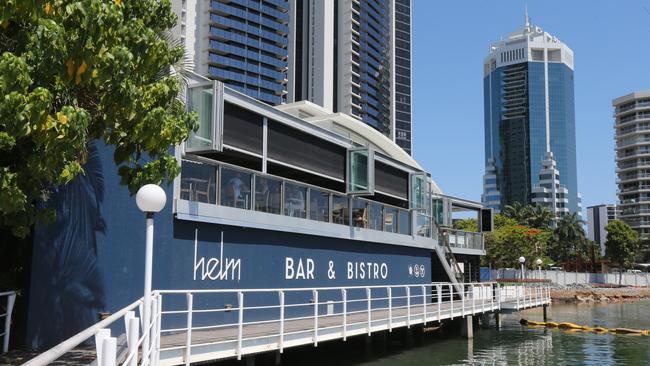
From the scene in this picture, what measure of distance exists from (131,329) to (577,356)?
59.8 ft

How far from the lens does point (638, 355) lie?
22.3 m

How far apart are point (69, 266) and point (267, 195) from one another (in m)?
5.93

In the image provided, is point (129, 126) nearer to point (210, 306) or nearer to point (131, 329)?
point (131, 329)

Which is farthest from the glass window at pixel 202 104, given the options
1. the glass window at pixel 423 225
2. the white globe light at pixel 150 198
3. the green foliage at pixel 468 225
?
the green foliage at pixel 468 225

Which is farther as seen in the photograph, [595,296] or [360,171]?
[595,296]

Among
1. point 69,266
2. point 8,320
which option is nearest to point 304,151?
point 69,266

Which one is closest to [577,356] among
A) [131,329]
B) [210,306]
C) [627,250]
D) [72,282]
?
[210,306]

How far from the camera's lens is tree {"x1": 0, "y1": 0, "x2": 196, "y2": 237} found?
25.1 feet

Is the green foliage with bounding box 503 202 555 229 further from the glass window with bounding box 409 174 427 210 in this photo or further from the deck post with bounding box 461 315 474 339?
the deck post with bounding box 461 315 474 339

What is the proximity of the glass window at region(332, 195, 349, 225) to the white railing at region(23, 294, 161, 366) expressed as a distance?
869cm

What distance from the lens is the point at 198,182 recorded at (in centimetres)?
1534

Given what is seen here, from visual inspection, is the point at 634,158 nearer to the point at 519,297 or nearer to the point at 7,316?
the point at 519,297

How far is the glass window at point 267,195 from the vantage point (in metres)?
17.0

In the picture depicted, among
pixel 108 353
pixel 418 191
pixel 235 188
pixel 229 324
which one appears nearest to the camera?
pixel 108 353
